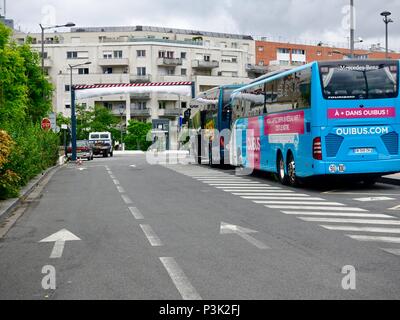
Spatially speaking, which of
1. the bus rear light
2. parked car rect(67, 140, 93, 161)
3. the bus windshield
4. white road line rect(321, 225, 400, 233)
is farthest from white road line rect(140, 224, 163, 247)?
parked car rect(67, 140, 93, 161)

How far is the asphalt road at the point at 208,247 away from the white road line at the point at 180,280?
2cm

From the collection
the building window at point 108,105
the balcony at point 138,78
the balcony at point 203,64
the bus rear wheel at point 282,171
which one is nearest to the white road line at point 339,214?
the bus rear wheel at point 282,171

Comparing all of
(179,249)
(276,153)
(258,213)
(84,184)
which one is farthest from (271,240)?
(84,184)

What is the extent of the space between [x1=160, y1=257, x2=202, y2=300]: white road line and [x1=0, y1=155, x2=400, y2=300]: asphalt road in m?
0.02

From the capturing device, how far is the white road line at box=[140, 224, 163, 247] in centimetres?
1021

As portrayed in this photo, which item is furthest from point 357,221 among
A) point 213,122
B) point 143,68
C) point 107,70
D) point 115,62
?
point 107,70

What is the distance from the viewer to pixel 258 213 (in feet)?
46.3

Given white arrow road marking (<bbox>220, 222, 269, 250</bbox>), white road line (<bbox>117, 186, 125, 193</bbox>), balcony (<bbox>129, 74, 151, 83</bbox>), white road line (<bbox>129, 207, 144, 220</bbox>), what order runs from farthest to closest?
balcony (<bbox>129, 74, 151, 83</bbox>) < white road line (<bbox>117, 186, 125, 193</bbox>) < white road line (<bbox>129, 207, 144, 220</bbox>) < white arrow road marking (<bbox>220, 222, 269, 250</bbox>)

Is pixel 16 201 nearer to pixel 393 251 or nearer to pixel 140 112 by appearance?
pixel 393 251

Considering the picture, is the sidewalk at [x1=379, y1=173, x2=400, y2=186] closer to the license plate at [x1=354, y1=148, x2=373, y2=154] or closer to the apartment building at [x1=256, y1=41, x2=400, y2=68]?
the license plate at [x1=354, y1=148, x2=373, y2=154]

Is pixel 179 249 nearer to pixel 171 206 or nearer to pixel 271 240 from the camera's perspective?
pixel 271 240

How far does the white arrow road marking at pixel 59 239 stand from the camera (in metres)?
9.52

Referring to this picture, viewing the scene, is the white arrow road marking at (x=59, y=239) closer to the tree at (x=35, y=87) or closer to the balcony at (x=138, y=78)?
the tree at (x=35, y=87)
